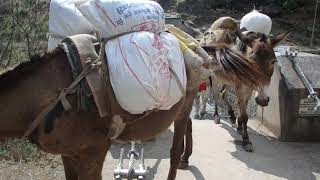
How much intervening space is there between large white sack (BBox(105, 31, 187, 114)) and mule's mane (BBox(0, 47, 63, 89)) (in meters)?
0.35

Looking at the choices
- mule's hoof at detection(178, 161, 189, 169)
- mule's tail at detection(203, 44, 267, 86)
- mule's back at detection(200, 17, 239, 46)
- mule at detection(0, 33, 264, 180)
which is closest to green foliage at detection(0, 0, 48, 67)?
mule's back at detection(200, 17, 239, 46)

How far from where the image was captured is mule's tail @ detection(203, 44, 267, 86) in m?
3.68

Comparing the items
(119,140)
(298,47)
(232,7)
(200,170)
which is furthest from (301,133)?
(232,7)

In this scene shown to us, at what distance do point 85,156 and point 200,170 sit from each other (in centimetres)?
235

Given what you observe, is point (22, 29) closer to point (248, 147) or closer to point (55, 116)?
point (248, 147)

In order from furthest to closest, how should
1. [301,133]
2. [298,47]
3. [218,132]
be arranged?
[298,47], [218,132], [301,133]

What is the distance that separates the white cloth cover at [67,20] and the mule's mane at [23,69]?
0.35 m

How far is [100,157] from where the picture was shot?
2867mm

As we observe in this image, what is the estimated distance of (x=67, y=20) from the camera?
310 cm

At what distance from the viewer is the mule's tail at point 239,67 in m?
3.68

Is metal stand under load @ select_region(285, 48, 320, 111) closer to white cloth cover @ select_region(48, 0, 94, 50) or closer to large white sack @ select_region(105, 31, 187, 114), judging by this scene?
large white sack @ select_region(105, 31, 187, 114)

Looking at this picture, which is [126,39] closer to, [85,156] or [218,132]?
[85,156]

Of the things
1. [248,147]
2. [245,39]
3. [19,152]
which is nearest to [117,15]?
[245,39]

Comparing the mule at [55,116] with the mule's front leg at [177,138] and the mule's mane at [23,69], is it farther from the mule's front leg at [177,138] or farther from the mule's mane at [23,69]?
the mule's front leg at [177,138]
